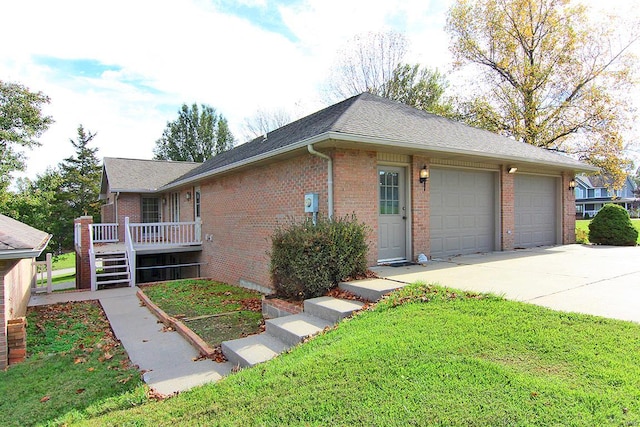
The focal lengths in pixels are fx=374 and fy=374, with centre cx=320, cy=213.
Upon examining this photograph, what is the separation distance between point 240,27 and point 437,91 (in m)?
20.7

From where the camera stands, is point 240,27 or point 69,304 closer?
point 69,304

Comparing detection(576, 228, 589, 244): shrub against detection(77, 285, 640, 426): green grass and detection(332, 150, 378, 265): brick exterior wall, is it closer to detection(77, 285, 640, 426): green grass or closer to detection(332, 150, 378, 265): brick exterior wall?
detection(332, 150, 378, 265): brick exterior wall

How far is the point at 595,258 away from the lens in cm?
916

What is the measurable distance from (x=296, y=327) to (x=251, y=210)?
568 cm

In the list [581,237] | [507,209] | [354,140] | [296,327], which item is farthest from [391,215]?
[581,237]

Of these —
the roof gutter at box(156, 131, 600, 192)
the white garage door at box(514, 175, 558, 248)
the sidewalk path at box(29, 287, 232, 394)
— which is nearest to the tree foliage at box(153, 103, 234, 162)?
the roof gutter at box(156, 131, 600, 192)

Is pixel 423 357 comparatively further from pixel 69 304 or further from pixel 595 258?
pixel 69 304

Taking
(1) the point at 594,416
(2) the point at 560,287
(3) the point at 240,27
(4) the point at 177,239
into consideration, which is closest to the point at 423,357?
(1) the point at 594,416

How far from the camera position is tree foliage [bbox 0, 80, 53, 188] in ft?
66.3

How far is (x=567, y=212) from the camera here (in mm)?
12836

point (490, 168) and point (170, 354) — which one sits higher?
point (490, 168)

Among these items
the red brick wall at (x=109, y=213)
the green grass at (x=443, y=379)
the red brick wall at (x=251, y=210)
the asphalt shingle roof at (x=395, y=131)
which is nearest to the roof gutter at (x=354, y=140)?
the asphalt shingle roof at (x=395, y=131)

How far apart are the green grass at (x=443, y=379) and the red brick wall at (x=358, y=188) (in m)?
3.25

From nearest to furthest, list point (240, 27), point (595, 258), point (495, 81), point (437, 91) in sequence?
point (595, 258)
point (240, 27)
point (495, 81)
point (437, 91)
